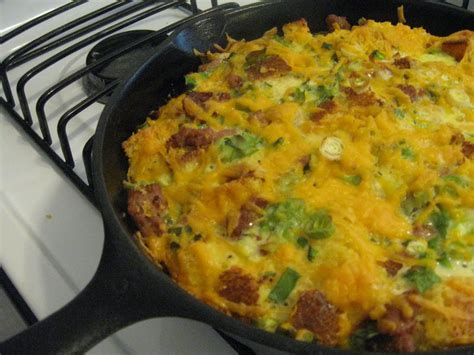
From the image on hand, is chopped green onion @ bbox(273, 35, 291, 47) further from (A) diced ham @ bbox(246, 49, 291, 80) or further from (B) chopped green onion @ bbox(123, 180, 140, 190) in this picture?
(B) chopped green onion @ bbox(123, 180, 140, 190)

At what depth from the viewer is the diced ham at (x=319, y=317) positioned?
3.04 feet

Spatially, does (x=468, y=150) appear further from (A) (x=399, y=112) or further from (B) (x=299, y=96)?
(B) (x=299, y=96)

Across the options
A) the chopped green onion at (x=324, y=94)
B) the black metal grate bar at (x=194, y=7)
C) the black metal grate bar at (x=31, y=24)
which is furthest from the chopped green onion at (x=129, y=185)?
the black metal grate bar at (x=194, y=7)

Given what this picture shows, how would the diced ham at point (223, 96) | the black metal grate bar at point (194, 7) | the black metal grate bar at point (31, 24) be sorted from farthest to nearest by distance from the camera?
1. the black metal grate bar at point (194, 7)
2. the black metal grate bar at point (31, 24)
3. the diced ham at point (223, 96)

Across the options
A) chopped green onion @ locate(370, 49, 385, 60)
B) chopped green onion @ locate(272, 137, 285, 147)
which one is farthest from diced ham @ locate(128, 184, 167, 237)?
chopped green onion @ locate(370, 49, 385, 60)

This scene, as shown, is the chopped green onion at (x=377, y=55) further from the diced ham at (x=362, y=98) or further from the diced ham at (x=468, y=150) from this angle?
the diced ham at (x=468, y=150)

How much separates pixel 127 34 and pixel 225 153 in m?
0.88

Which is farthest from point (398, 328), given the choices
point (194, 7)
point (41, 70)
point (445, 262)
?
point (194, 7)

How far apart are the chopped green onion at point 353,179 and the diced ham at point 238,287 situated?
0.98ft

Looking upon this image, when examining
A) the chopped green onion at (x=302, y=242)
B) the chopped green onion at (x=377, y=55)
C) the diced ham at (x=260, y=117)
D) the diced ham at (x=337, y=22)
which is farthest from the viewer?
the diced ham at (x=337, y=22)

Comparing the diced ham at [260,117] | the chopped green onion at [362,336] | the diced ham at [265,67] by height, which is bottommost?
the chopped green onion at [362,336]

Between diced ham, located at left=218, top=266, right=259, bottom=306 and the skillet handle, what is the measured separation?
0.15 meters

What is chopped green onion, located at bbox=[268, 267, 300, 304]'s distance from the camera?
0.98 meters

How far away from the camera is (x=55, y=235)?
130 cm
